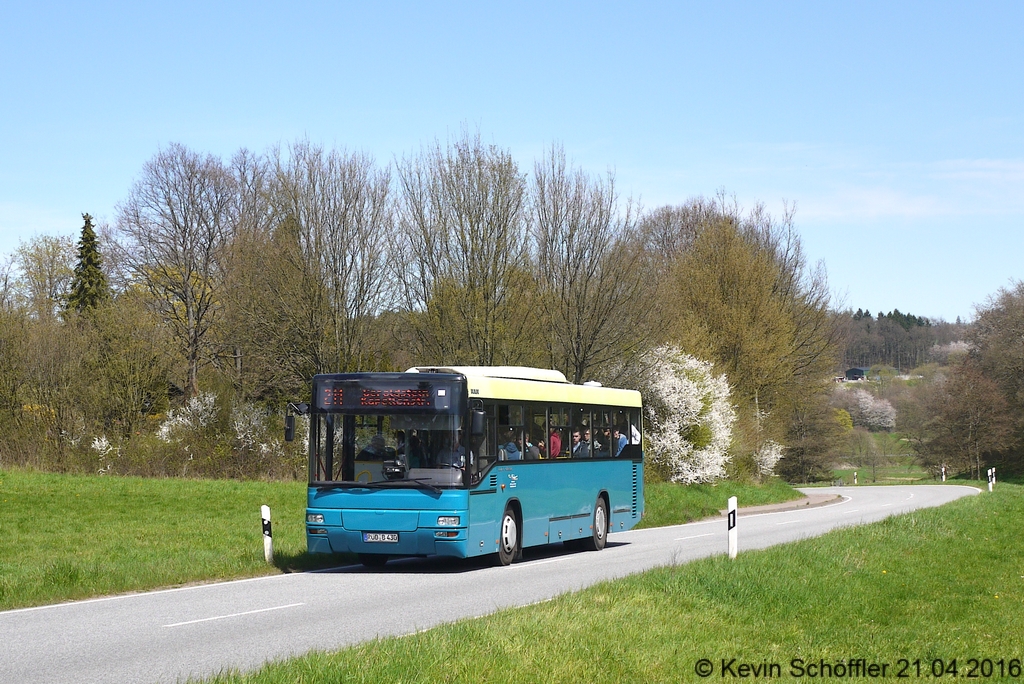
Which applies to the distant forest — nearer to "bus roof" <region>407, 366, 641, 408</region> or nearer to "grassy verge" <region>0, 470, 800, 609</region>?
"grassy verge" <region>0, 470, 800, 609</region>

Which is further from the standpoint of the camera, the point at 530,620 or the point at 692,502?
the point at 692,502

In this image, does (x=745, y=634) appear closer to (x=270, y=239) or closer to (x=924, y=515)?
(x=924, y=515)

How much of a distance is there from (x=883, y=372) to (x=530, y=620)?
167883 millimetres

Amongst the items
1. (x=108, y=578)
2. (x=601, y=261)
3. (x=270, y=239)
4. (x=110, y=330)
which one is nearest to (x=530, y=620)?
(x=108, y=578)

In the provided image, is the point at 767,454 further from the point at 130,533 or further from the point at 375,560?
the point at 375,560

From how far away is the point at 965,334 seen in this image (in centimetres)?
8581

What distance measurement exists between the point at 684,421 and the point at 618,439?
23.2m

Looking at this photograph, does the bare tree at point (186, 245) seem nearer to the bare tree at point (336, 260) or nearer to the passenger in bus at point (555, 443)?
the bare tree at point (336, 260)

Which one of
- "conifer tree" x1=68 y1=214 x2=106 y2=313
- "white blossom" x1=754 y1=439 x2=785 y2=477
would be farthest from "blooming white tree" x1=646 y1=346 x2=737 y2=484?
"conifer tree" x1=68 y1=214 x2=106 y2=313

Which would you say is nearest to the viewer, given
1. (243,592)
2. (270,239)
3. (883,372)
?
(243,592)

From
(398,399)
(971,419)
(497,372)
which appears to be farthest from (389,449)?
(971,419)

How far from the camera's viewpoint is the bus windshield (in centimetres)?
1736

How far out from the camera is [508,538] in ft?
62.2

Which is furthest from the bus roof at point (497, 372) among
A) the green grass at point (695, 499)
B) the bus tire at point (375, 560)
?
the green grass at point (695, 499)
